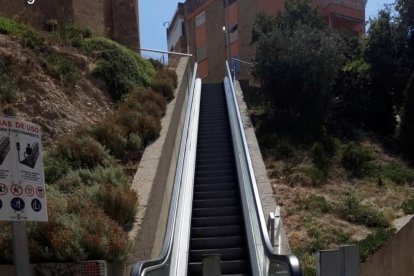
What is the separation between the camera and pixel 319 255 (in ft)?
16.8

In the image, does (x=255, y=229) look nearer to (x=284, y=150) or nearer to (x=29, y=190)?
(x=29, y=190)

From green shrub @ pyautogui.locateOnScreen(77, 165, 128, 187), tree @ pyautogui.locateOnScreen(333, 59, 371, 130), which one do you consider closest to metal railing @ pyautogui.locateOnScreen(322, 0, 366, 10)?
tree @ pyautogui.locateOnScreen(333, 59, 371, 130)

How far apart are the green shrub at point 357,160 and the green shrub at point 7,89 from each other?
10328 mm

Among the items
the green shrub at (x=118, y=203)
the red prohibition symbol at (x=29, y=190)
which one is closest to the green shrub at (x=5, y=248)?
the green shrub at (x=118, y=203)

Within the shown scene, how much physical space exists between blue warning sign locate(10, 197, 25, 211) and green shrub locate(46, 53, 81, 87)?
1099 cm

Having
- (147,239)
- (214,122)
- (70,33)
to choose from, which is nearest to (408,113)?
(214,122)

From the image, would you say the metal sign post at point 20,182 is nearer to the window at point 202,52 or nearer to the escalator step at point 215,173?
the escalator step at point 215,173

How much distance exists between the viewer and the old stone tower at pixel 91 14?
2019 centimetres

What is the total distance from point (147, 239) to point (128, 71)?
33.1ft

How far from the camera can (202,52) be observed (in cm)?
5166

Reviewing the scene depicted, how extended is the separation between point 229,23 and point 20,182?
4533 cm

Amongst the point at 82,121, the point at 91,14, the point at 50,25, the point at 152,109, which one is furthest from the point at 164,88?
the point at 91,14

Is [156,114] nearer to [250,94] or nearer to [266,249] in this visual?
[266,249]

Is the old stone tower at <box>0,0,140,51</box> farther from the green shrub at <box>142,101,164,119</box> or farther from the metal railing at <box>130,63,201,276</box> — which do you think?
the metal railing at <box>130,63,201,276</box>
